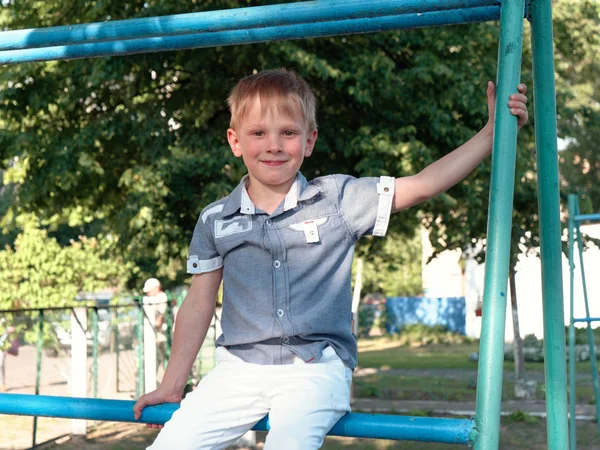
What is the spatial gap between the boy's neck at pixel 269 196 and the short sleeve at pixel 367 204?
0.43 feet

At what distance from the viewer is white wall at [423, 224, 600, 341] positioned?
1356 centimetres

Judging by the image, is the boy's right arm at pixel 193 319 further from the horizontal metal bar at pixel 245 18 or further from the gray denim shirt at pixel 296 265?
the horizontal metal bar at pixel 245 18

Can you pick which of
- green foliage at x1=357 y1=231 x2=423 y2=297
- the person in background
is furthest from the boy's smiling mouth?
green foliage at x1=357 y1=231 x2=423 y2=297

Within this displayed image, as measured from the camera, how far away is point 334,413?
187cm

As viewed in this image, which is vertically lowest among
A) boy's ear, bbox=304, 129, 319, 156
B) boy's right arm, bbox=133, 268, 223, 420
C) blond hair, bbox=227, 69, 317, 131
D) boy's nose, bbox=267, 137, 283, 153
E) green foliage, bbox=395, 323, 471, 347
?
green foliage, bbox=395, 323, 471, 347

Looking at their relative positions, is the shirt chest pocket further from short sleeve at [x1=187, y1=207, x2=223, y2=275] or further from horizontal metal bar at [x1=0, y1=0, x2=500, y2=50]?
horizontal metal bar at [x1=0, y1=0, x2=500, y2=50]

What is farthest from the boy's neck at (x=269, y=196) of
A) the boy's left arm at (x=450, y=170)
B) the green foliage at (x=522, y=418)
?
the green foliage at (x=522, y=418)

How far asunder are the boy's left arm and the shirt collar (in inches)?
8.0

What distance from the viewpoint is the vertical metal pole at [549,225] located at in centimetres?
173

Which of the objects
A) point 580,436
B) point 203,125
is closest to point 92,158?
point 203,125

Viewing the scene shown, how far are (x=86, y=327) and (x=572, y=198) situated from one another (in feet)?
14.1

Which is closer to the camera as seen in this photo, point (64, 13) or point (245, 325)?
point (245, 325)

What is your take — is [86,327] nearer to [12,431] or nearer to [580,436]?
[12,431]

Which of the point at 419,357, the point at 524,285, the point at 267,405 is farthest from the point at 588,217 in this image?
the point at 524,285
